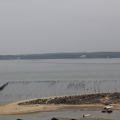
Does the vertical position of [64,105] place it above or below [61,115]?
above

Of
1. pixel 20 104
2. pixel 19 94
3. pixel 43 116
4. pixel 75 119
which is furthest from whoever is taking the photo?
pixel 19 94

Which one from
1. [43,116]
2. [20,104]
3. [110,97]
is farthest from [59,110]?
[110,97]

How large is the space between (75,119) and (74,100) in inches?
607

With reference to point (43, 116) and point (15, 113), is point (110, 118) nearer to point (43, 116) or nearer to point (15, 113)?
point (43, 116)

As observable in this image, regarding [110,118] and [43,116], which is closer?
[110,118]

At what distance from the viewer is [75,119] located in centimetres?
4106

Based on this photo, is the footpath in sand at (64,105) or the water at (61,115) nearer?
the water at (61,115)

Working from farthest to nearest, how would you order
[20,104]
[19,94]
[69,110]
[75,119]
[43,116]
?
[19,94] < [20,104] < [69,110] < [43,116] < [75,119]

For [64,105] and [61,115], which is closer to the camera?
[61,115]

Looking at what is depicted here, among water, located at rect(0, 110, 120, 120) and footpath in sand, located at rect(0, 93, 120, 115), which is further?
footpath in sand, located at rect(0, 93, 120, 115)

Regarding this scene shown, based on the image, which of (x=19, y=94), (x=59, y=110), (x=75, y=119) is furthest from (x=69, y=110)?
(x=19, y=94)

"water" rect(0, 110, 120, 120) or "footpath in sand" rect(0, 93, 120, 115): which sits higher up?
"footpath in sand" rect(0, 93, 120, 115)

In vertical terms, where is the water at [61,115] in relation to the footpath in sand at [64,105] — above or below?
below

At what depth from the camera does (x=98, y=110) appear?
160ft
